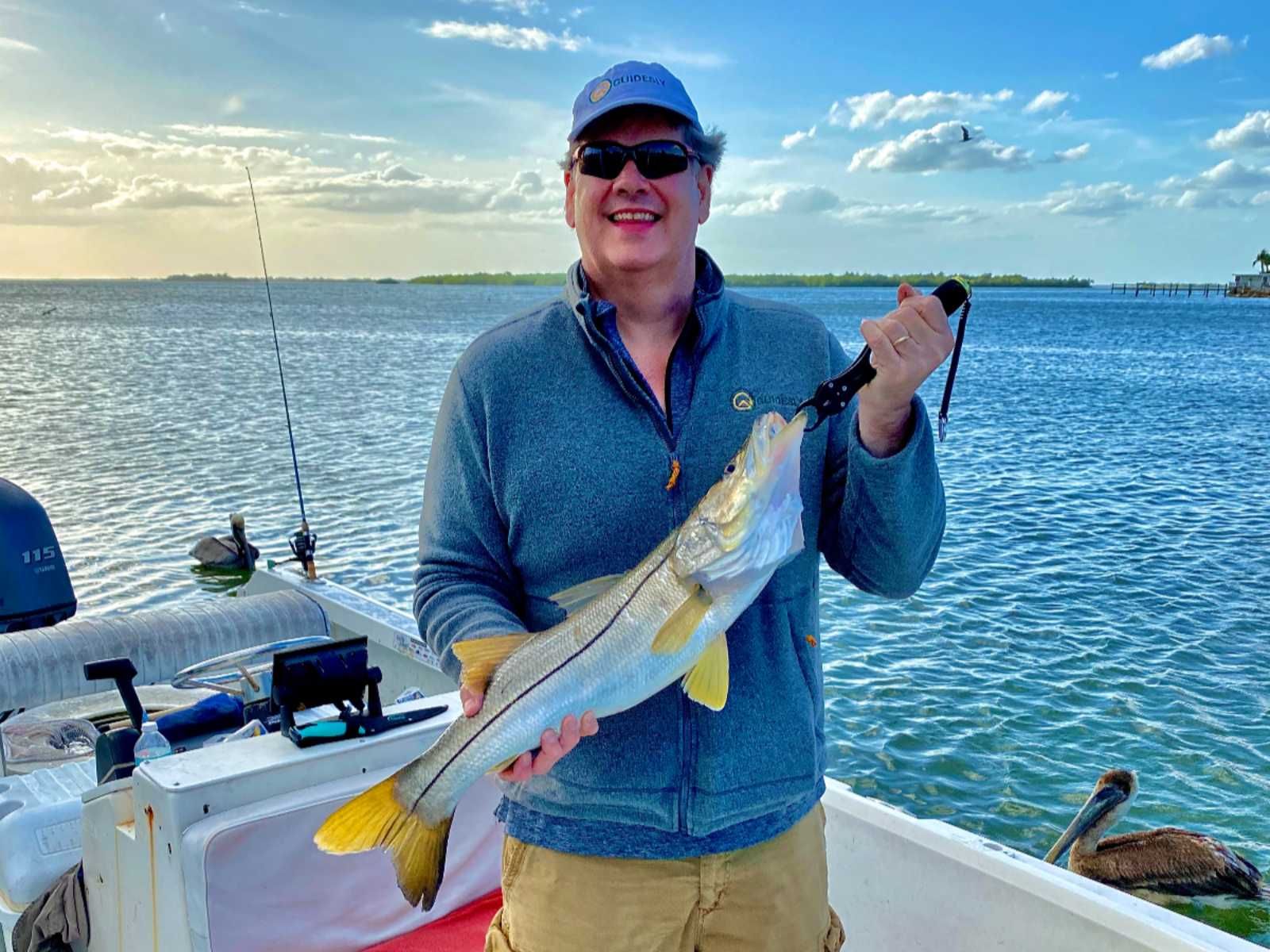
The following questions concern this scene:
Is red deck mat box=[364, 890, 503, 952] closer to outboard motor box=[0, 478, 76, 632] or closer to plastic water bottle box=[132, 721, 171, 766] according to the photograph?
plastic water bottle box=[132, 721, 171, 766]

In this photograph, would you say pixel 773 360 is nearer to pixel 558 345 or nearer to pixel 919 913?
pixel 558 345

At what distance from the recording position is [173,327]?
8875 cm

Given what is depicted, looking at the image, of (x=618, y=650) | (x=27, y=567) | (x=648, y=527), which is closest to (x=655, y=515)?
(x=648, y=527)

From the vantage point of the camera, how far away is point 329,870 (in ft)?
11.6

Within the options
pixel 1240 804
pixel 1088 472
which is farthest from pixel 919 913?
pixel 1088 472

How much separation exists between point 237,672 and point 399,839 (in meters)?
4.09

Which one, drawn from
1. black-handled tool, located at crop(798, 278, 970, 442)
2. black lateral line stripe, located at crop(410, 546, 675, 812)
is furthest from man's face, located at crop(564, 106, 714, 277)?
black lateral line stripe, located at crop(410, 546, 675, 812)

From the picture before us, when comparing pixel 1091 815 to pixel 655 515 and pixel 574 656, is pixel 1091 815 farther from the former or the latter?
pixel 574 656

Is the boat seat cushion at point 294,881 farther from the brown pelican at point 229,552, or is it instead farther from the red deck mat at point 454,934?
the brown pelican at point 229,552

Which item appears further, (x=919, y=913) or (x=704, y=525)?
(x=919, y=913)

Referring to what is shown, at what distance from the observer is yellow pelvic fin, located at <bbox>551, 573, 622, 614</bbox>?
7.57ft

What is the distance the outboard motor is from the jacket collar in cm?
609

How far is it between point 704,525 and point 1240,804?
8.74 meters

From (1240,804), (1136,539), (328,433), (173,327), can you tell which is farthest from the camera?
(173,327)
